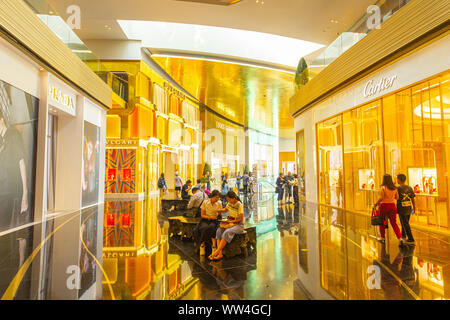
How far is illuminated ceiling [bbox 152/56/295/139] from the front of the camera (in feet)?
57.3

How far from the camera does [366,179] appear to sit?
354 inches

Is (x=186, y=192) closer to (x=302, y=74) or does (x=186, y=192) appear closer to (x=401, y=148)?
(x=401, y=148)

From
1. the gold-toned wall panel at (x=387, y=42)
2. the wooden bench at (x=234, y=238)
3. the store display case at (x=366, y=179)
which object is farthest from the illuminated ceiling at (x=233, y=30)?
the wooden bench at (x=234, y=238)

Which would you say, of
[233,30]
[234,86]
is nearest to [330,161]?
[233,30]

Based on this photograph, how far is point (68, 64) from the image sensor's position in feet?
29.2

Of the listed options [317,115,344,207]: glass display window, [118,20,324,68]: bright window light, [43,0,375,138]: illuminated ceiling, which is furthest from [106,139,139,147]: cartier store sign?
[317,115,344,207]: glass display window

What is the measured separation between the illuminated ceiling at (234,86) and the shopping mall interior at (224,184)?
531 millimetres

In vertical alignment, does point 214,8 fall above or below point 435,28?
above

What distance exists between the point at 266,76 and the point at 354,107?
10.0 m

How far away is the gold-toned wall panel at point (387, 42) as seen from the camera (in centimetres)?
562

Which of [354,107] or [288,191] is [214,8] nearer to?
[354,107]

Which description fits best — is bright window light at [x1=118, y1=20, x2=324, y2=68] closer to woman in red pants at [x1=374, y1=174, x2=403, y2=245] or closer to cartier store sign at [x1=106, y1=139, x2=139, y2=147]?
cartier store sign at [x1=106, y1=139, x2=139, y2=147]

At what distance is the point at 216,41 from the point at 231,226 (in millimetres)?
13351

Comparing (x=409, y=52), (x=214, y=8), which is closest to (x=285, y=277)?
(x=409, y=52)
